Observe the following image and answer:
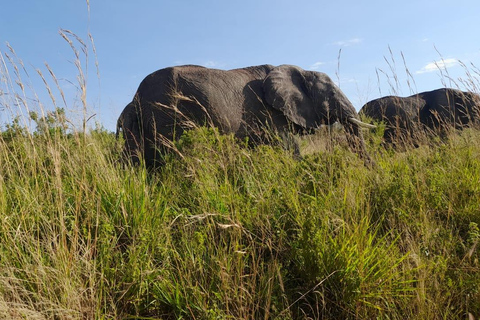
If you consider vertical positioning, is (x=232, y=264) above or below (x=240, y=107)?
below

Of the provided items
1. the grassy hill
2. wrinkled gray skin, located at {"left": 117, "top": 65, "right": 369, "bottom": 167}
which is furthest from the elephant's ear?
the grassy hill

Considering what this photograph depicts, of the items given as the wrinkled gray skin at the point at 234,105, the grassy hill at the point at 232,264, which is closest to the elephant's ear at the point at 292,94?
the wrinkled gray skin at the point at 234,105

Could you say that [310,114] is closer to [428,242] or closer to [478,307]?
[428,242]

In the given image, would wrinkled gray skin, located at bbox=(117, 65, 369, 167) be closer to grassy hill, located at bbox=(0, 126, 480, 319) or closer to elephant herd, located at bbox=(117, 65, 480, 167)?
elephant herd, located at bbox=(117, 65, 480, 167)

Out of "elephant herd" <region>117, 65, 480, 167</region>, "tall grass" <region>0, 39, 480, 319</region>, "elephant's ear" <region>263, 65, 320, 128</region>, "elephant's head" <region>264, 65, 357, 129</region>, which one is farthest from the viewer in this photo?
"elephant's head" <region>264, 65, 357, 129</region>

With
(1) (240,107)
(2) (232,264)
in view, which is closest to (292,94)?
(1) (240,107)

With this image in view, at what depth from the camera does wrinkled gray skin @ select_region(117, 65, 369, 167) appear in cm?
586

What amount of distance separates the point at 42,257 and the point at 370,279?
1.90 meters

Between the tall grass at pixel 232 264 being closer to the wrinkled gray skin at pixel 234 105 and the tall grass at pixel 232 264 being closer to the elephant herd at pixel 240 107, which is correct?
the wrinkled gray skin at pixel 234 105

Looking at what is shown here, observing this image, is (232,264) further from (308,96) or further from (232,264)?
(308,96)

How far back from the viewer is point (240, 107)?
22.0ft

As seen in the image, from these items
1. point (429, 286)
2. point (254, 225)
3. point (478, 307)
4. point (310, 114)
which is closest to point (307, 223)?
point (254, 225)

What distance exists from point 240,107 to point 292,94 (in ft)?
3.96

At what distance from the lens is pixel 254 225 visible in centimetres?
287
